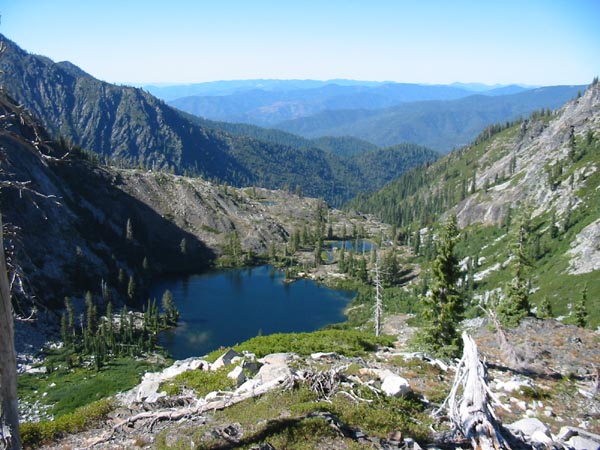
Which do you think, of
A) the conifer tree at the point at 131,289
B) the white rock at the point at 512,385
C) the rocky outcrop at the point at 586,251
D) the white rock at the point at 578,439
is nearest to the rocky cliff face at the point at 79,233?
the conifer tree at the point at 131,289

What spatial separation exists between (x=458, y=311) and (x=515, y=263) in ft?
74.4

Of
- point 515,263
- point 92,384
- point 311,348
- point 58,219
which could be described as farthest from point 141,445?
point 58,219

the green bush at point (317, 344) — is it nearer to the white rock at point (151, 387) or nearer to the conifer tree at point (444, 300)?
the white rock at point (151, 387)

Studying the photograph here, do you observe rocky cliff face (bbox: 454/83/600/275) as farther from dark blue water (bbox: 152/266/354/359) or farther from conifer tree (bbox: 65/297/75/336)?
conifer tree (bbox: 65/297/75/336)

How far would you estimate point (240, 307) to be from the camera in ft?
484

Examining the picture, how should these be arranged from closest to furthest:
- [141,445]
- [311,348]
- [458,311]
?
[141,445], [311,348], [458,311]

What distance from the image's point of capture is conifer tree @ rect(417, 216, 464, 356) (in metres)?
37.6

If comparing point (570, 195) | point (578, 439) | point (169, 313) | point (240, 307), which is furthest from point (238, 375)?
point (570, 195)

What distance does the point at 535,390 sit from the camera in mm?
23984

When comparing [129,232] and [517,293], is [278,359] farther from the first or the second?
[129,232]

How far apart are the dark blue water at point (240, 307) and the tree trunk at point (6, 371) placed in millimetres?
98068

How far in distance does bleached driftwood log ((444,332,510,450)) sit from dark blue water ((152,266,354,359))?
320 feet

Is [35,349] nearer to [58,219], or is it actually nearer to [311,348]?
[58,219]

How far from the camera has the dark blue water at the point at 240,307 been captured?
119 metres
